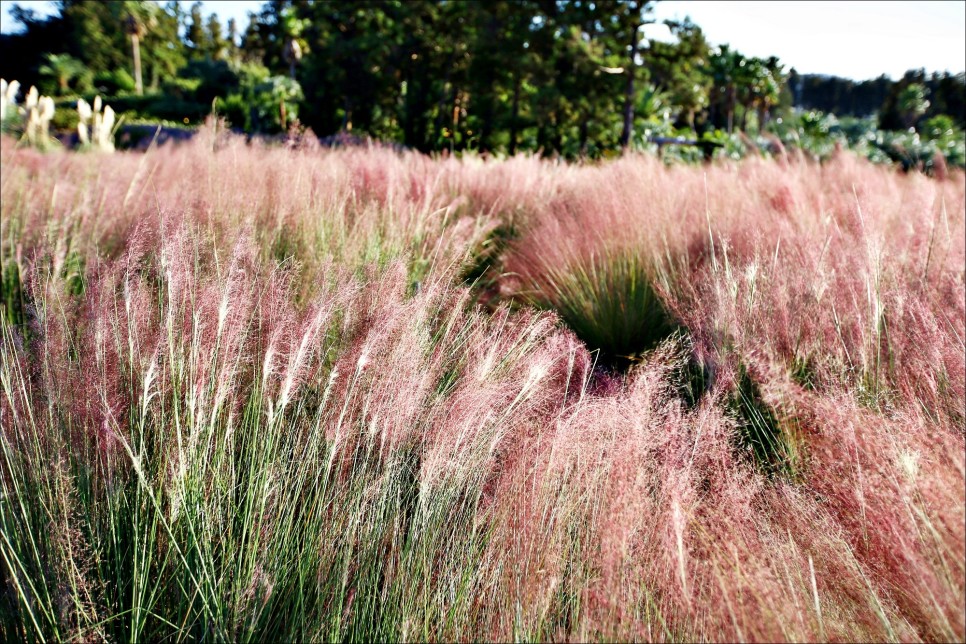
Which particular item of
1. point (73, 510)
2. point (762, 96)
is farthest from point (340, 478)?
point (762, 96)

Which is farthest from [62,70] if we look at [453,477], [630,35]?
[453,477]

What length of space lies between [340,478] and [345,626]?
1.01ft

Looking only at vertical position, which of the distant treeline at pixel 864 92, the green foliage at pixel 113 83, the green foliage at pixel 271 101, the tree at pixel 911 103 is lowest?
the green foliage at pixel 271 101

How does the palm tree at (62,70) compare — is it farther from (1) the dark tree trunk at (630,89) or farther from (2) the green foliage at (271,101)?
(1) the dark tree trunk at (630,89)

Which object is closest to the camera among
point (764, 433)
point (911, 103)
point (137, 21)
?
point (764, 433)

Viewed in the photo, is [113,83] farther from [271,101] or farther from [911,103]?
[911,103]

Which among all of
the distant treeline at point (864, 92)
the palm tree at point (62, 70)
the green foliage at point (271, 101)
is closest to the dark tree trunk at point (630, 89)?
the green foliage at point (271, 101)

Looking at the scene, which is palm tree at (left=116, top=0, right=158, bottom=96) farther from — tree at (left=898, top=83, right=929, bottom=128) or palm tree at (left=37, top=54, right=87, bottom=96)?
tree at (left=898, top=83, right=929, bottom=128)

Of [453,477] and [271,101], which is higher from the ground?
[271,101]

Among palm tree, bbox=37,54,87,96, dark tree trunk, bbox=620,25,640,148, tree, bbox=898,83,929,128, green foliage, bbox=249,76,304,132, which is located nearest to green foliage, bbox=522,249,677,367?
dark tree trunk, bbox=620,25,640,148

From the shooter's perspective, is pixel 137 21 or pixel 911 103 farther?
pixel 911 103

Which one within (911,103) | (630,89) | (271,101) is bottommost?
(630,89)

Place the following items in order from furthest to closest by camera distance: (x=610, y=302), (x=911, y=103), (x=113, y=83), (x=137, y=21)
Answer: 1. (x=911, y=103)
2. (x=137, y=21)
3. (x=113, y=83)
4. (x=610, y=302)

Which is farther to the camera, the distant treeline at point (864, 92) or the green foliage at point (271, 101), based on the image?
the distant treeline at point (864, 92)
